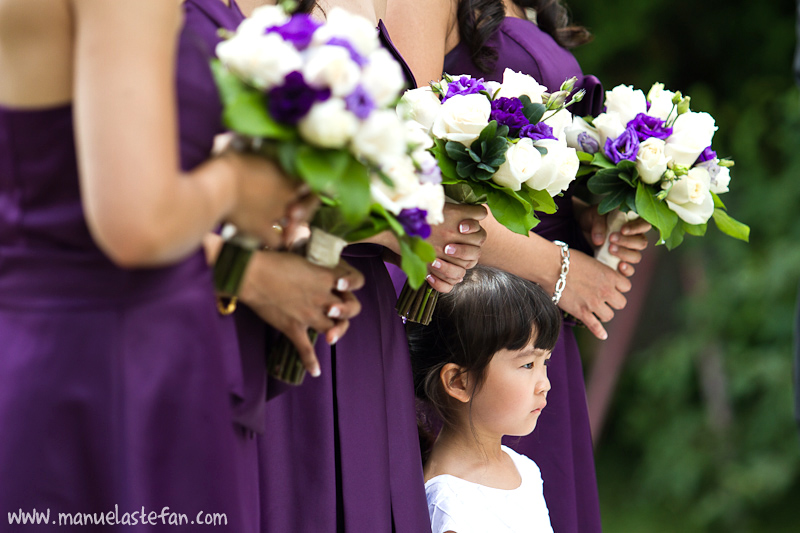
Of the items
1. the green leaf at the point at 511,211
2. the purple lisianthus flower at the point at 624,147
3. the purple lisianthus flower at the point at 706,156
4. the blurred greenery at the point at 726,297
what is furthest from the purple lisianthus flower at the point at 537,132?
the blurred greenery at the point at 726,297

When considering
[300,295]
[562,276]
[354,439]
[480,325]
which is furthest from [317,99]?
[562,276]

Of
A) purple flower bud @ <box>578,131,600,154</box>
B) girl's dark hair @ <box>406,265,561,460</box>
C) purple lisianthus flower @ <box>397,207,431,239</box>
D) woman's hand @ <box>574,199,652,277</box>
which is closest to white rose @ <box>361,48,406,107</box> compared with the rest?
purple lisianthus flower @ <box>397,207,431,239</box>

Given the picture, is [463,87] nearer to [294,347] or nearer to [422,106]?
[422,106]

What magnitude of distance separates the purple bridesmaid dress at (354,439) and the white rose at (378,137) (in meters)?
0.62

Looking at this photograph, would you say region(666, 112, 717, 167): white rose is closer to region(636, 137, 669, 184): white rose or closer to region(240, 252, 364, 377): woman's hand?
region(636, 137, 669, 184): white rose

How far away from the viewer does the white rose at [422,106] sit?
182cm

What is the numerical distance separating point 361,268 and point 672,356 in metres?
4.33

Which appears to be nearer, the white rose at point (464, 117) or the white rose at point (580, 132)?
the white rose at point (464, 117)

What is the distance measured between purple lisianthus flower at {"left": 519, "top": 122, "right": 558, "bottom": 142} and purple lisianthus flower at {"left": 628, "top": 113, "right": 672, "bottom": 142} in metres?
0.38

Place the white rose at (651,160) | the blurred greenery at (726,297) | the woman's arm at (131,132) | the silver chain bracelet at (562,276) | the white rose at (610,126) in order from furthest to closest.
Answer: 1. the blurred greenery at (726,297)
2. the silver chain bracelet at (562,276)
3. the white rose at (610,126)
4. the white rose at (651,160)
5. the woman's arm at (131,132)

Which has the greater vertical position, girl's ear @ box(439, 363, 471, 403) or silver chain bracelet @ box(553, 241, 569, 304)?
silver chain bracelet @ box(553, 241, 569, 304)

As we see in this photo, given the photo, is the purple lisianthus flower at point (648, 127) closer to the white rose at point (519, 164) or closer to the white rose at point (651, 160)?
the white rose at point (651, 160)

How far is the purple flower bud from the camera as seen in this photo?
2.17 metres

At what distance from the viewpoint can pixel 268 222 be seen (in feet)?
4.11
